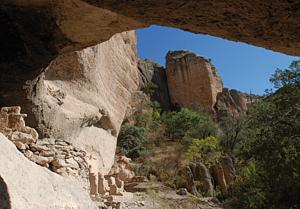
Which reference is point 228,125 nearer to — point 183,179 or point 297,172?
point 183,179

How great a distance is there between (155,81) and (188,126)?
37.5 feet

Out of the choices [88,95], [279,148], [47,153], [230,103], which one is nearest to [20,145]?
[47,153]

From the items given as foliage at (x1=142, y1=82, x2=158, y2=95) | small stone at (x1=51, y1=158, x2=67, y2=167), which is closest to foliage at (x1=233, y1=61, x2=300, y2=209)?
small stone at (x1=51, y1=158, x2=67, y2=167)

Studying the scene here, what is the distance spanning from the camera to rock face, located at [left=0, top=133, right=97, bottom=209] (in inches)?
114

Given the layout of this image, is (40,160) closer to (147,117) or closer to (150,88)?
(147,117)

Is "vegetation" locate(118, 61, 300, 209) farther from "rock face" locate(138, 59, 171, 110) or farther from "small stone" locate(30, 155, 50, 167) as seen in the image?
"rock face" locate(138, 59, 171, 110)

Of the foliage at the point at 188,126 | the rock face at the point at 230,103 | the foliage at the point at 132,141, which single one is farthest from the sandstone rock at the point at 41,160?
the rock face at the point at 230,103

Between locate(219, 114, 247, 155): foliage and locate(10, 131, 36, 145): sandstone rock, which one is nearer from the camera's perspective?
locate(10, 131, 36, 145): sandstone rock

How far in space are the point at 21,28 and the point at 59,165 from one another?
121 inches

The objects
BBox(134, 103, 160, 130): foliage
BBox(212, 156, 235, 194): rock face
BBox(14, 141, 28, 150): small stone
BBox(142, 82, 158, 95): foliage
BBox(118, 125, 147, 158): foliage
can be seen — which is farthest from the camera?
BBox(142, 82, 158, 95): foliage

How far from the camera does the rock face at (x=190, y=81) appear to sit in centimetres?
3941

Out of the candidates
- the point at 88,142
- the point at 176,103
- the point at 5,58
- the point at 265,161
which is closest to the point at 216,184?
the point at 265,161

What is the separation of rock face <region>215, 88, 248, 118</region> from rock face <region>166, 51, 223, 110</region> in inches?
26.1

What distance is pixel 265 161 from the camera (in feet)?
42.6
